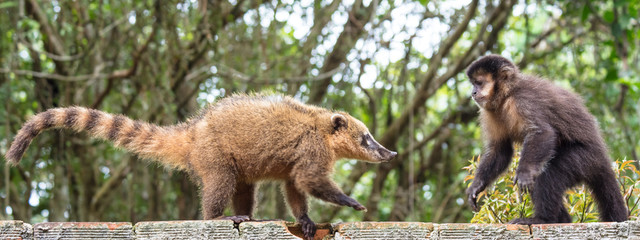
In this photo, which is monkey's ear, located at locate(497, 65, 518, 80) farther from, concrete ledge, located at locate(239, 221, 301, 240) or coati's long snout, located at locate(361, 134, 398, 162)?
concrete ledge, located at locate(239, 221, 301, 240)

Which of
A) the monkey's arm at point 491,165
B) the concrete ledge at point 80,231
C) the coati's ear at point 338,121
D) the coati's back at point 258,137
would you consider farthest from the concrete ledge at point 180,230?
the monkey's arm at point 491,165

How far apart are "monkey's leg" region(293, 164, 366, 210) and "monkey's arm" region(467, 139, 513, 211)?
1214 millimetres

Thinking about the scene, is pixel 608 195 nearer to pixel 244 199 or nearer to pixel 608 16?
pixel 244 199

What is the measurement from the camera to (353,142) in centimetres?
658

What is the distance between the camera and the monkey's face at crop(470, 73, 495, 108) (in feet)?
20.7

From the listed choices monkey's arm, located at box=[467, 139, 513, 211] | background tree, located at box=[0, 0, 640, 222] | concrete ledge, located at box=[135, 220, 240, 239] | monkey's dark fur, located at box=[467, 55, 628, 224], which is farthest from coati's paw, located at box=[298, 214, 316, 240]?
background tree, located at box=[0, 0, 640, 222]

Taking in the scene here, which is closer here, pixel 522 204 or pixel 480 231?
pixel 480 231

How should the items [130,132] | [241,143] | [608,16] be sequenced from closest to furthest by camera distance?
[241,143], [130,132], [608,16]

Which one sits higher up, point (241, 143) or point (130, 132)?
point (130, 132)

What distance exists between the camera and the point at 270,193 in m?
12.1

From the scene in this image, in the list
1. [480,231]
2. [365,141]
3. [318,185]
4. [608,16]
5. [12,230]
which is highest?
[608,16]

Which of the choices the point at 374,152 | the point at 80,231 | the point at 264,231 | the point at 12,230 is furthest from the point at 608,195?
the point at 12,230

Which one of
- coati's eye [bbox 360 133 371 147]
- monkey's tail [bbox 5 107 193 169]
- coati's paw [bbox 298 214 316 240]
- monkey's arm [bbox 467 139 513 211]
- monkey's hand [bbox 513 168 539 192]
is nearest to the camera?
coati's paw [bbox 298 214 316 240]

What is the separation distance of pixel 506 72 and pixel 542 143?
91 cm
